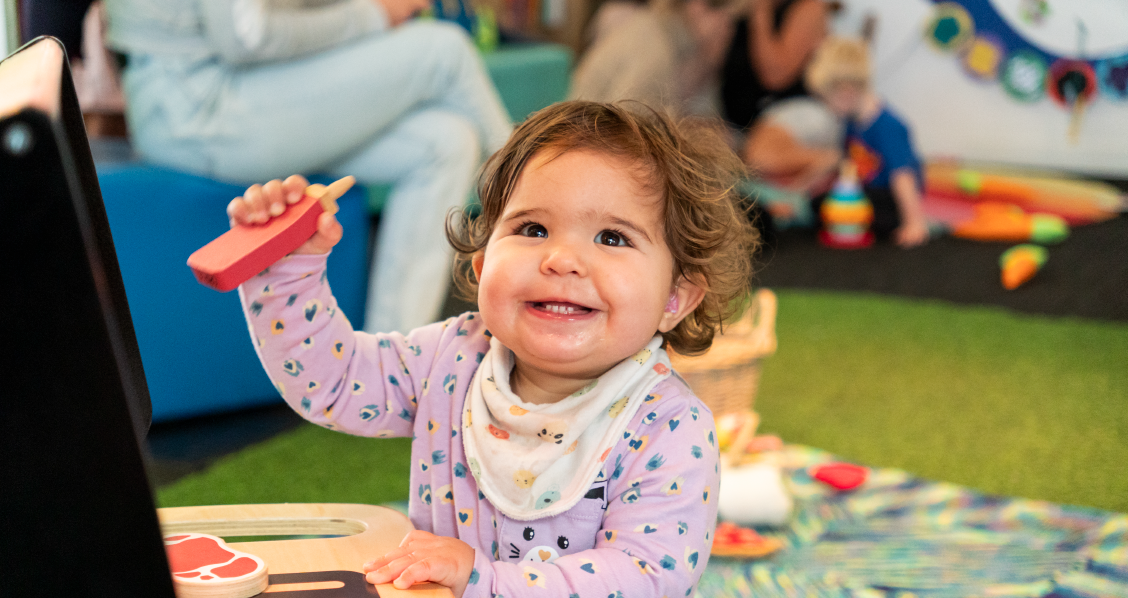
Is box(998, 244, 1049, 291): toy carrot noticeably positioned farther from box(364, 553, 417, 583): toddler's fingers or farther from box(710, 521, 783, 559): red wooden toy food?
box(364, 553, 417, 583): toddler's fingers

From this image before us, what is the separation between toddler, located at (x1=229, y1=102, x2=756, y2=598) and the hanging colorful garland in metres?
1.97

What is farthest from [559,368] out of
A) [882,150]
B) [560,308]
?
[882,150]

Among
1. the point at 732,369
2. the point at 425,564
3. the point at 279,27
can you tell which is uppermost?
the point at 279,27

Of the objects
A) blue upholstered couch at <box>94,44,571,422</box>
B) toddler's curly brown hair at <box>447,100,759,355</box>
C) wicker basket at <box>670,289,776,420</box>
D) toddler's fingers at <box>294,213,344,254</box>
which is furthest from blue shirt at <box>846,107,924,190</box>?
toddler's fingers at <box>294,213,344,254</box>

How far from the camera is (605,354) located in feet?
2.40

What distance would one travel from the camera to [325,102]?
5.31 feet

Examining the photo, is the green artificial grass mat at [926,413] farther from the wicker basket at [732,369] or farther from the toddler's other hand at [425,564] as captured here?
the toddler's other hand at [425,564]

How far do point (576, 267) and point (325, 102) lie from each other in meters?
1.04

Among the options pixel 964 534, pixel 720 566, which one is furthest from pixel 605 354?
pixel 964 534

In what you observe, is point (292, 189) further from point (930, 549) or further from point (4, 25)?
point (4, 25)

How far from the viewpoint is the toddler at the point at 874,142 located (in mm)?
3121

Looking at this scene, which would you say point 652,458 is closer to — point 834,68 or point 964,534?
point 964,534

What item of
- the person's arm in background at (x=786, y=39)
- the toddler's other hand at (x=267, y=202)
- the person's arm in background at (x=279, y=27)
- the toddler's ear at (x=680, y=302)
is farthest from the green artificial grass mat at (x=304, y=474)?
the person's arm in background at (x=786, y=39)

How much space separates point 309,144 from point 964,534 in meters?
1.19
